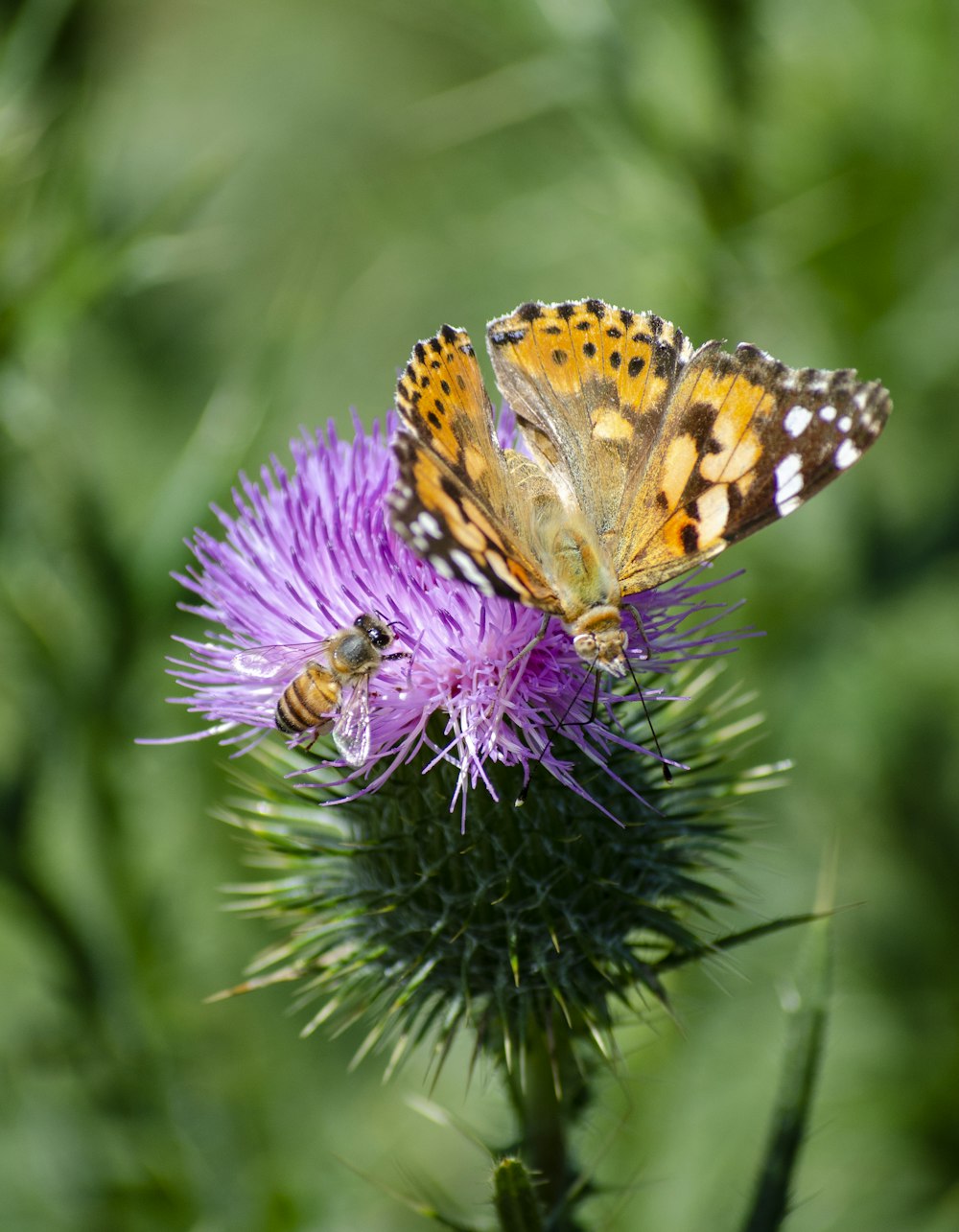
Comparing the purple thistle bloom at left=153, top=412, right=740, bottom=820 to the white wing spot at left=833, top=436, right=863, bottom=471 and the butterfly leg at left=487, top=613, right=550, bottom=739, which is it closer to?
the butterfly leg at left=487, top=613, right=550, bottom=739

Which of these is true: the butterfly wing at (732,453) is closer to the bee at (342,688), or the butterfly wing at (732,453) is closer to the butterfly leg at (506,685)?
the butterfly leg at (506,685)

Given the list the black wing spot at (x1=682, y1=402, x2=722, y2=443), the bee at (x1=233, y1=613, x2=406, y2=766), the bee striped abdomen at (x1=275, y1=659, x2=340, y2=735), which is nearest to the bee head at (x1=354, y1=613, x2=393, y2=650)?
the bee at (x1=233, y1=613, x2=406, y2=766)

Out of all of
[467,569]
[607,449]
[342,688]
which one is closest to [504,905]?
[342,688]

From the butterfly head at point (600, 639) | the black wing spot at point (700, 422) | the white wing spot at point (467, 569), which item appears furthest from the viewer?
the black wing spot at point (700, 422)

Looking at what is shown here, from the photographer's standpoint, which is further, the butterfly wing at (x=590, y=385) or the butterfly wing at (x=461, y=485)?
the butterfly wing at (x=590, y=385)

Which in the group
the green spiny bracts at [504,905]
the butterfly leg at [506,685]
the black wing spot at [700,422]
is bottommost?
the green spiny bracts at [504,905]

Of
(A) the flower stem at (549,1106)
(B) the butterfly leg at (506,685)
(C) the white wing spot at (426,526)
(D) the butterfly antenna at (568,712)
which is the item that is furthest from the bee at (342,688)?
(A) the flower stem at (549,1106)

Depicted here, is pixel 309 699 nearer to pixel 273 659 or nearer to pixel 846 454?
pixel 273 659
